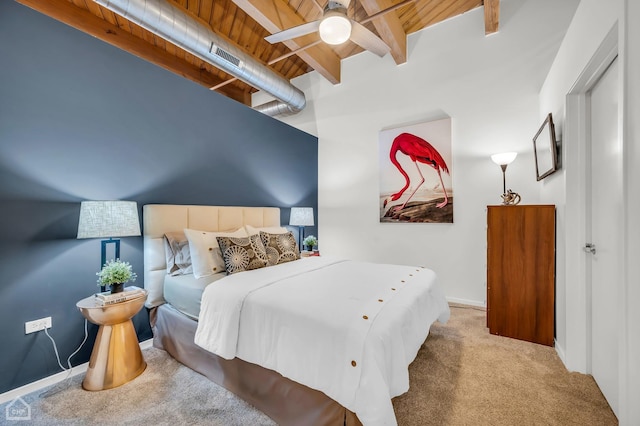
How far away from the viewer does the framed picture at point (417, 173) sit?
12.2ft

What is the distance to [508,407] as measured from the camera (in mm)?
1700

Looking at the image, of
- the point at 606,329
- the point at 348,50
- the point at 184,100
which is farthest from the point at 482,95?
the point at 184,100

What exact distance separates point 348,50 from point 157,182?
351 cm

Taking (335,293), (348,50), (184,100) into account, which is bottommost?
(335,293)

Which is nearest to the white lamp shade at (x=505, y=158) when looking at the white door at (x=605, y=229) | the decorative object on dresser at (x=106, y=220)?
the white door at (x=605, y=229)

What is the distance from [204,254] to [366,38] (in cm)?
258

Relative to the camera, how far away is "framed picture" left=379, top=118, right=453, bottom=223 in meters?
3.72

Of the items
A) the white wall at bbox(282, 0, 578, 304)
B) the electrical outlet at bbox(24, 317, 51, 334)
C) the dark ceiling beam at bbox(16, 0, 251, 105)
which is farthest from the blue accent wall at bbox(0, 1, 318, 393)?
the white wall at bbox(282, 0, 578, 304)

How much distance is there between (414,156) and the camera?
3.93 meters

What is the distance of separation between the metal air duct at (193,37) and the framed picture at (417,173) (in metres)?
1.97

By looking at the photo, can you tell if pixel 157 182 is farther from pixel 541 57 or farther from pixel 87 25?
pixel 541 57

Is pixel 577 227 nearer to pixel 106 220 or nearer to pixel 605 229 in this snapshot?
pixel 605 229

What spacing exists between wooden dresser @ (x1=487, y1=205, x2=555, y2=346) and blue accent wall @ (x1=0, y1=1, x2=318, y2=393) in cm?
330

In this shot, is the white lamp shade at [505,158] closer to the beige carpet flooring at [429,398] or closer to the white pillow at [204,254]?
the beige carpet flooring at [429,398]
